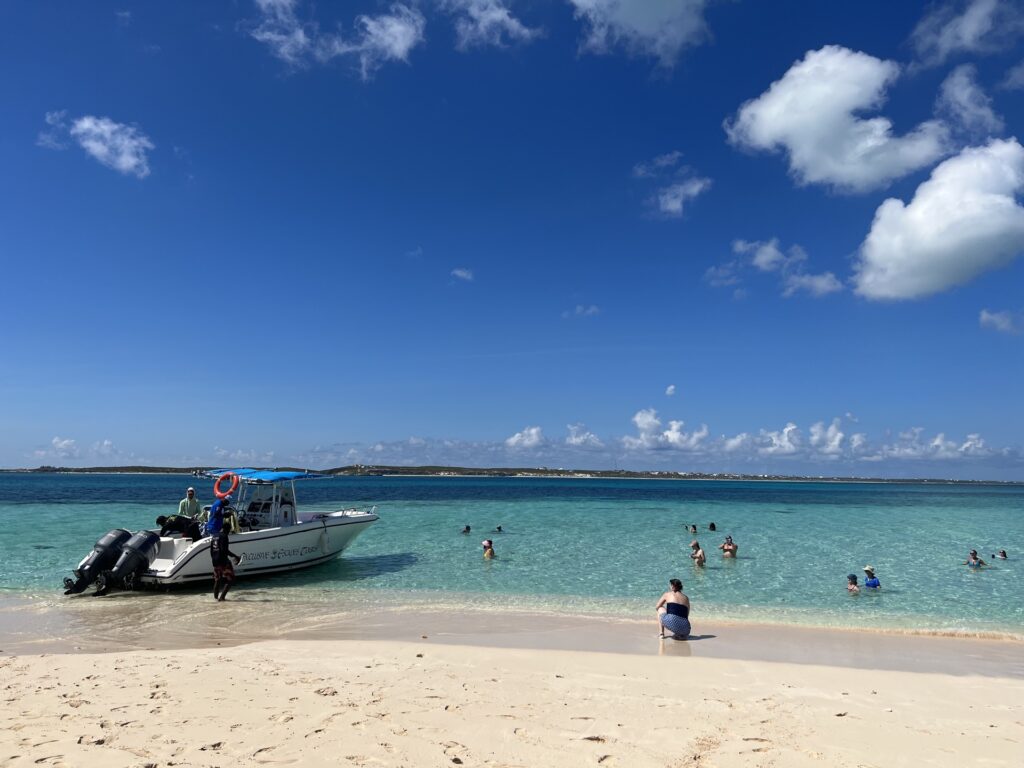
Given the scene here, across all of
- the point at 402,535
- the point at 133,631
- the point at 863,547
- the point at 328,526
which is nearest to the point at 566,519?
the point at 402,535

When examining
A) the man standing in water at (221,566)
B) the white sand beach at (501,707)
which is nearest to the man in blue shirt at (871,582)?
the white sand beach at (501,707)

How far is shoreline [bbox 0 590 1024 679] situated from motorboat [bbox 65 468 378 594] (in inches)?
31.6

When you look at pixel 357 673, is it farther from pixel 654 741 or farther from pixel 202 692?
pixel 654 741

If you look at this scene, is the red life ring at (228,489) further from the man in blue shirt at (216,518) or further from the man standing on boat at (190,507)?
the man standing on boat at (190,507)

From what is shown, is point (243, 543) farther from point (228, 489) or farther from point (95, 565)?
point (95, 565)

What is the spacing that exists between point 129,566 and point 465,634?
870cm

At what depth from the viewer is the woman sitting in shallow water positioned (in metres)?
11.0

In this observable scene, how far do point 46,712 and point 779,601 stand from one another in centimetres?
1435

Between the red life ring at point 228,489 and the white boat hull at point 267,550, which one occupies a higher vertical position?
the red life ring at point 228,489

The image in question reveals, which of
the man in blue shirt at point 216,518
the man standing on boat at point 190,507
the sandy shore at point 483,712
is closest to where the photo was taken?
the sandy shore at point 483,712

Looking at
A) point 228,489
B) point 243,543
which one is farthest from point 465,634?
point 228,489

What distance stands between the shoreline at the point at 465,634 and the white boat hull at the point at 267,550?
0.93 meters

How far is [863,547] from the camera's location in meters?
25.0

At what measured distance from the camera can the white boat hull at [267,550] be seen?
14641 millimetres
